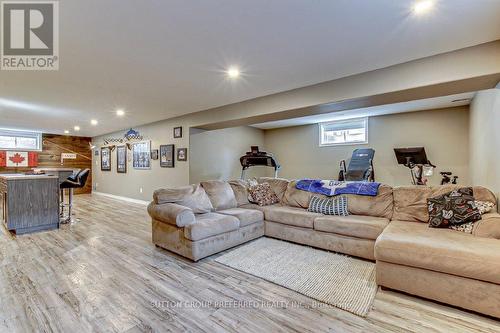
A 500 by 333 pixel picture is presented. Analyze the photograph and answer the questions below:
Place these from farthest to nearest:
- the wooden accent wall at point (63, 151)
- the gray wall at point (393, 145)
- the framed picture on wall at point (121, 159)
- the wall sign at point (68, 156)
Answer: the wall sign at point (68, 156) → the wooden accent wall at point (63, 151) → the framed picture on wall at point (121, 159) → the gray wall at point (393, 145)

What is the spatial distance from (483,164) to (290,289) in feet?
11.6

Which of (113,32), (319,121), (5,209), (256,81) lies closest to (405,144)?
(319,121)

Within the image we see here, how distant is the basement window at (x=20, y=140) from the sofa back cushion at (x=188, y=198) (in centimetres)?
785

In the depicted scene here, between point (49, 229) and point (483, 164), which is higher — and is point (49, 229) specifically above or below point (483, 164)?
below

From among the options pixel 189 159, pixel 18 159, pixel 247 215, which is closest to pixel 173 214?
pixel 247 215

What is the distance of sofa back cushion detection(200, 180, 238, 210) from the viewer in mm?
3887

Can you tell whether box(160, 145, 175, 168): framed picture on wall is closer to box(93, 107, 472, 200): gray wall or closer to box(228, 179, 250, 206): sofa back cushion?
box(93, 107, 472, 200): gray wall

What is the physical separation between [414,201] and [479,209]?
0.66 m

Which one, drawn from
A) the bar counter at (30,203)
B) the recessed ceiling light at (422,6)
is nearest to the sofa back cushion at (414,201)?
the recessed ceiling light at (422,6)

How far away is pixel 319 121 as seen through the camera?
688 cm

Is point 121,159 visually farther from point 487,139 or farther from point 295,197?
point 487,139

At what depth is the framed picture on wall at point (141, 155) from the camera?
6914 mm

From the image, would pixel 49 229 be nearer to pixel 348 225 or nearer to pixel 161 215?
A: pixel 161 215

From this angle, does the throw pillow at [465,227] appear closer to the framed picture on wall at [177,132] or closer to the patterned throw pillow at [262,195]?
the patterned throw pillow at [262,195]
